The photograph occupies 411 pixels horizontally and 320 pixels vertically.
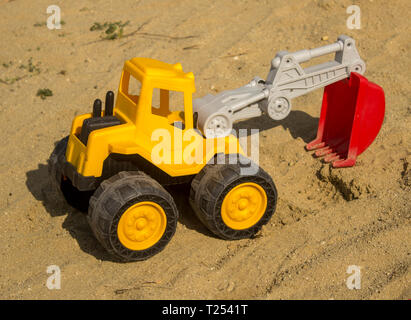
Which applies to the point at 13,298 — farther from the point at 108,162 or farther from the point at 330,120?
the point at 330,120

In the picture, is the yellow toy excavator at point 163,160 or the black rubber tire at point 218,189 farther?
the black rubber tire at point 218,189

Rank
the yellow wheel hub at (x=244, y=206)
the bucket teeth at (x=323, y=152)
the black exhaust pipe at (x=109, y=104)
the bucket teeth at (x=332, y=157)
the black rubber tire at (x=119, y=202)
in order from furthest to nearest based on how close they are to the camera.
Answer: the bucket teeth at (x=323, y=152) < the bucket teeth at (x=332, y=157) < the black exhaust pipe at (x=109, y=104) < the yellow wheel hub at (x=244, y=206) < the black rubber tire at (x=119, y=202)

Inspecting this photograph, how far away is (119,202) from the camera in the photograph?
4.80 m

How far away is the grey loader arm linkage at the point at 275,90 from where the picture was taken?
17.4 feet

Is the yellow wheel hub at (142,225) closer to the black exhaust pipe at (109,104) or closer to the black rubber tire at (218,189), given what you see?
the black rubber tire at (218,189)

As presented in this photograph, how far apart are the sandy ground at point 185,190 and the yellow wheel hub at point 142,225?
0.73 feet

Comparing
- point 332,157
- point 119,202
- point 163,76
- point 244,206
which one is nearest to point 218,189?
point 244,206

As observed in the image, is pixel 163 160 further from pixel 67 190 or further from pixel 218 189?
pixel 67 190

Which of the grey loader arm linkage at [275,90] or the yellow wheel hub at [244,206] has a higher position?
the grey loader arm linkage at [275,90]

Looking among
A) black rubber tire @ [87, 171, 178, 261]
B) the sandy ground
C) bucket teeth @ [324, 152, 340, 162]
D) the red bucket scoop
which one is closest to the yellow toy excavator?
black rubber tire @ [87, 171, 178, 261]

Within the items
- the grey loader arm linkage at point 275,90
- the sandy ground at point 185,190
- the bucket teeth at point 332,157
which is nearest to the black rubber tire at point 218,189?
the sandy ground at point 185,190

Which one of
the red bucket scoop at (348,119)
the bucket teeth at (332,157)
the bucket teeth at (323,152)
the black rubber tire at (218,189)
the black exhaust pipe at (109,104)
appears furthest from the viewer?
the bucket teeth at (323,152)

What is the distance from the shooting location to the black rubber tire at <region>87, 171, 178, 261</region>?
4824 mm

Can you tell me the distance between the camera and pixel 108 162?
16.6 ft
